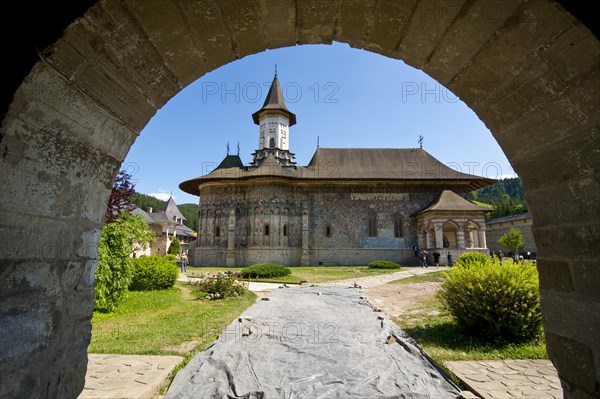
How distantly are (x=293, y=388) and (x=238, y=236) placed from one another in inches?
941

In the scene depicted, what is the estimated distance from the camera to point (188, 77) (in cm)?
218

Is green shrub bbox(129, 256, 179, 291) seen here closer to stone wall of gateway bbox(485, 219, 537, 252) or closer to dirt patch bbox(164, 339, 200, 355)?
dirt patch bbox(164, 339, 200, 355)

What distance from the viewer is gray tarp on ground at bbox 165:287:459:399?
3201 mm

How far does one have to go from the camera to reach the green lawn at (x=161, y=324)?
4875 mm

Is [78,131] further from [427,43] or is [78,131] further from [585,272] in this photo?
[585,272]

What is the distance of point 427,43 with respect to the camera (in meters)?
1.99

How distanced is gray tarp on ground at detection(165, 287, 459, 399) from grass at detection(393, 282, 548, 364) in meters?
0.42

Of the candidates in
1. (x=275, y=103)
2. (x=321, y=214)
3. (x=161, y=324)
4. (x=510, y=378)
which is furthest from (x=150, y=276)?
(x=275, y=103)

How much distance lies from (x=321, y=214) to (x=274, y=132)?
10.5 m

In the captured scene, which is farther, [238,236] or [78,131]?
[238,236]

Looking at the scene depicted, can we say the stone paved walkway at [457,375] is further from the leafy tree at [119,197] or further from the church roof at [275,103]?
the church roof at [275,103]

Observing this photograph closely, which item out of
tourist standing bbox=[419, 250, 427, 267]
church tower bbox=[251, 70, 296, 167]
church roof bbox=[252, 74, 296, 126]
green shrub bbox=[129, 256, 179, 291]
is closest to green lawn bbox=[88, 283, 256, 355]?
green shrub bbox=[129, 256, 179, 291]

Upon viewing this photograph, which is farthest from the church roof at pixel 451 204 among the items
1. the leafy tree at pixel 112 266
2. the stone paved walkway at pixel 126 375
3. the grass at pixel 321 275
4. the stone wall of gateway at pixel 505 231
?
the stone paved walkway at pixel 126 375

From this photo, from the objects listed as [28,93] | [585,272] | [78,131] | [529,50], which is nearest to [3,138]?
[28,93]
